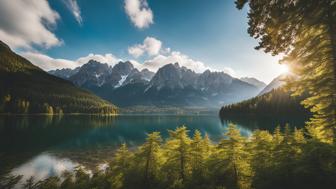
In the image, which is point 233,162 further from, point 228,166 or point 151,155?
point 151,155

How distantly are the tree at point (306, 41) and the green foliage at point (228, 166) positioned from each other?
2082 millimetres

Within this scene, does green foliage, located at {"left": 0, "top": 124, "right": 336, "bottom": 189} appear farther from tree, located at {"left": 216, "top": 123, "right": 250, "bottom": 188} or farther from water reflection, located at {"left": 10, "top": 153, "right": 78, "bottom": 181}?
water reflection, located at {"left": 10, "top": 153, "right": 78, "bottom": 181}

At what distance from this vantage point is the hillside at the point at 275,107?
443ft

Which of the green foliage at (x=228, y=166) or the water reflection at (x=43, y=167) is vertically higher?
the green foliage at (x=228, y=166)

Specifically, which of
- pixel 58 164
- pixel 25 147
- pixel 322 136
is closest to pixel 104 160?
pixel 58 164

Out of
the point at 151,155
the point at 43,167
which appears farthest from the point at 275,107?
the point at 151,155

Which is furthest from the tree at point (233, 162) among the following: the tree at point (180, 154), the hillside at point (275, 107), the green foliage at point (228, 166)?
the hillside at point (275, 107)

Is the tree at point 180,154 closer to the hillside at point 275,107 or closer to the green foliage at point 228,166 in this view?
the green foliage at point 228,166

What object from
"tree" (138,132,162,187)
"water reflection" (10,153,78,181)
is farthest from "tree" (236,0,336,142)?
"water reflection" (10,153,78,181)

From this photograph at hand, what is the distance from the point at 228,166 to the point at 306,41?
33.6 ft

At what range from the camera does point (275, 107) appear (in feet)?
482

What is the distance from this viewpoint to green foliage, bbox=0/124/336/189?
11320 mm

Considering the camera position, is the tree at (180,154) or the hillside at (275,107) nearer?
the tree at (180,154)

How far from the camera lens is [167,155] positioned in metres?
19.7
